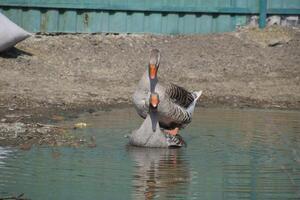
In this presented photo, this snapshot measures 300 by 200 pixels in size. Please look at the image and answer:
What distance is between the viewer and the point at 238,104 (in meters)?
14.0

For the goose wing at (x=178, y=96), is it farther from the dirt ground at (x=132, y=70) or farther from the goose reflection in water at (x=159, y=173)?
the dirt ground at (x=132, y=70)

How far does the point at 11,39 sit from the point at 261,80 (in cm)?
426

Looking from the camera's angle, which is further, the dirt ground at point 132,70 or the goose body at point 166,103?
the dirt ground at point 132,70

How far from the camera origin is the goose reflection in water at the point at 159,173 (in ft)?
25.4

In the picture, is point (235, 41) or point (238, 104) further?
point (235, 41)

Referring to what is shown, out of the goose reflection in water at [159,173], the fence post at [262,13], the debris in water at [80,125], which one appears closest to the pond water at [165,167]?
the goose reflection in water at [159,173]

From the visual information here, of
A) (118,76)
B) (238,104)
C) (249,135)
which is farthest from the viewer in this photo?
(118,76)

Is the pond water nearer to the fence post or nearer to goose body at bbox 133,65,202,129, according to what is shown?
goose body at bbox 133,65,202,129

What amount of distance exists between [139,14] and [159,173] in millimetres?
8987

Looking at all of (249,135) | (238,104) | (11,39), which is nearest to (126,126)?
(249,135)

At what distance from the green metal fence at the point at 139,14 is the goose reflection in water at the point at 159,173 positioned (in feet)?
23.4

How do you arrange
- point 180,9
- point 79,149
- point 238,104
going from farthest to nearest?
point 180,9 → point 238,104 → point 79,149

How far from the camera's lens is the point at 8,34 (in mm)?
14672

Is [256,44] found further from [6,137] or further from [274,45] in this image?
[6,137]
